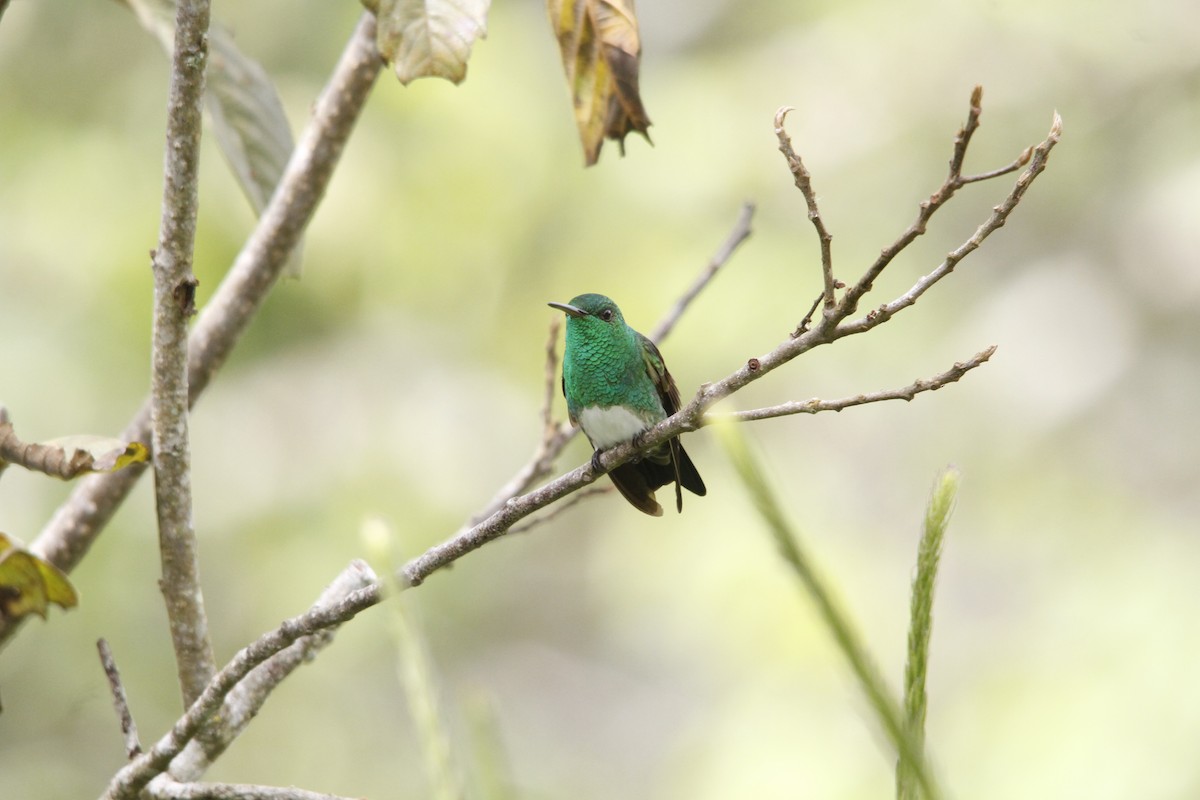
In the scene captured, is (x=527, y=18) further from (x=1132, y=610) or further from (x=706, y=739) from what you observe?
(x=1132, y=610)

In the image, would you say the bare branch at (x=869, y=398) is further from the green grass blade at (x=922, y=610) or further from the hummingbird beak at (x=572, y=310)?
the hummingbird beak at (x=572, y=310)

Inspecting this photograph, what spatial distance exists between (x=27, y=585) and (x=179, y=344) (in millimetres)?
513

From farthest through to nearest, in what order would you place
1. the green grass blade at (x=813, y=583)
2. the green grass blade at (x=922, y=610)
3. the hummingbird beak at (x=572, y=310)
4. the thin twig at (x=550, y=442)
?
the hummingbird beak at (x=572, y=310)
the thin twig at (x=550, y=442)
the green grass blade at (x=922, y=610)
the green grass blade at (x=813, y=583)

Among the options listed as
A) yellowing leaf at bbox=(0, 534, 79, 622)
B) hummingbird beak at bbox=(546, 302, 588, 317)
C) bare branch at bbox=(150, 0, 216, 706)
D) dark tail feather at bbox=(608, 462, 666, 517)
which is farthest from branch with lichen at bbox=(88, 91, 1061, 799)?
hummingbird beak at bbox=(546, 302, 588, 317)

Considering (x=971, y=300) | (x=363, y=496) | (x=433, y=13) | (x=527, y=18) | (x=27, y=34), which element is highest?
(x=527, y=18)

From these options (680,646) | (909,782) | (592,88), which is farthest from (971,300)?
(909,782)

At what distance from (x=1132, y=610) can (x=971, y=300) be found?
4842mm

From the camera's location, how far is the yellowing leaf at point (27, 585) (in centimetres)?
212

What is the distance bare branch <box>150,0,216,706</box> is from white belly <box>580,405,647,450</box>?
1.53 meters

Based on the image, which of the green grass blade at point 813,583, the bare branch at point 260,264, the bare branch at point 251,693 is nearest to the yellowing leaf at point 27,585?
the bare branch at point 251,693

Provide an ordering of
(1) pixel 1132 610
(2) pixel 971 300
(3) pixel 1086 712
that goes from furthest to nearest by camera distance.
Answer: (2) pixel 971 300, (1) pixel 1132 610, (3) pixel 1086 712

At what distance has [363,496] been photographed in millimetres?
8125

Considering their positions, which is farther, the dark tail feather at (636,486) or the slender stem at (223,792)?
the dark tail feather at (636,486)

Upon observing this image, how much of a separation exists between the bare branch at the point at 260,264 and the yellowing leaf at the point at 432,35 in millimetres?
868
